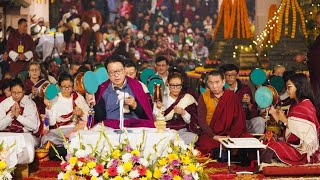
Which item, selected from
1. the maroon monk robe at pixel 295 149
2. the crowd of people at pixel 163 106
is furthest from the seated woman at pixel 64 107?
the maroon monk robe at pixel 295 149

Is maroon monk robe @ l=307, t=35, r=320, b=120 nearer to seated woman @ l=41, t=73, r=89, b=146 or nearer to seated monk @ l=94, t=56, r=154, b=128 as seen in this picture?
seated woman @ l=41, t=73, r=89, b=146

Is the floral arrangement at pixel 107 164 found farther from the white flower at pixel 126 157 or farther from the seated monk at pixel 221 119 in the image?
the seated monk at pixel 221 119

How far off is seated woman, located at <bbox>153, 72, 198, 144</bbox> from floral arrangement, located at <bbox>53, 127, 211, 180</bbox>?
2.84 m

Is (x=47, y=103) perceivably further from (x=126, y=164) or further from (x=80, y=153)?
(x=126, y=164)

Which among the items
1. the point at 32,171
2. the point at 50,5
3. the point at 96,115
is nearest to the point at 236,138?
the point at 96,115

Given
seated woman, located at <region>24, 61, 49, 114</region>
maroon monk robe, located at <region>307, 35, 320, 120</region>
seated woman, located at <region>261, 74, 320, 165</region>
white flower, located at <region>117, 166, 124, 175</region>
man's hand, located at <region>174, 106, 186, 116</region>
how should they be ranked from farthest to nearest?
1. maroon monk robe, located at <region>307, 35, 320, 120</region>
2. seated woman, located at <region>24, 61, 49, 114</region>
3. man's hand, located at <region>174, 106, 186, 116</region>
4. seated woman, located at <region>261, 74, 320, 165</region>
5. white flower, located at <region>117, 166, 124, 175</region>

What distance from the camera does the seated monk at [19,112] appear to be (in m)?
8.77

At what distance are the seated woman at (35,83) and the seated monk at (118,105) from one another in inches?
102

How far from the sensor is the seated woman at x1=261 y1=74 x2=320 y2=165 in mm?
7762

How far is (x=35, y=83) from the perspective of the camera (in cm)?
1060

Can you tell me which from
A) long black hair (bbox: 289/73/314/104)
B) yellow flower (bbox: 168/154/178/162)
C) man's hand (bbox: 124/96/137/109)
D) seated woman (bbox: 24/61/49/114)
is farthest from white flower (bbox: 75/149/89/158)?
seated woman (bbox: 24/61/49/114)

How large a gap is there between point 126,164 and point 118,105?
5.09 ft

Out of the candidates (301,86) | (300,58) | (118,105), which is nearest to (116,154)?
(118,105)

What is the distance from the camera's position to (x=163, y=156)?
21.1 feet
